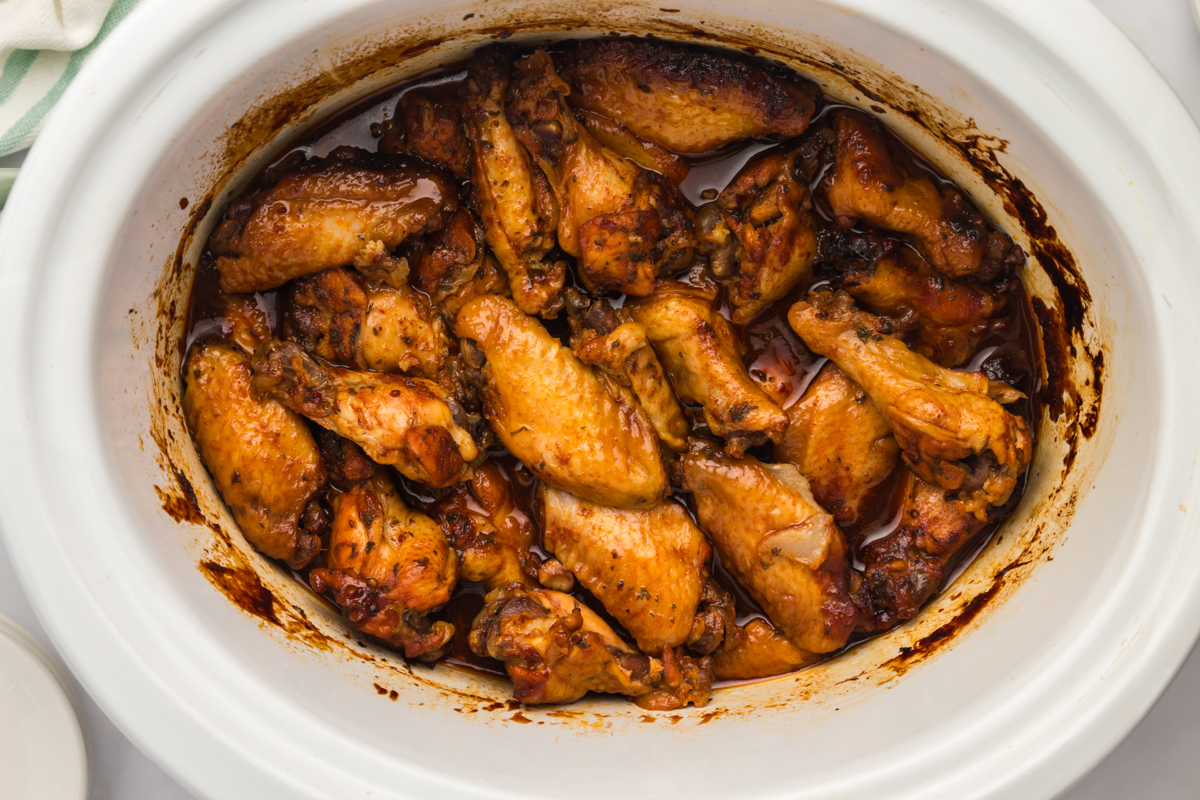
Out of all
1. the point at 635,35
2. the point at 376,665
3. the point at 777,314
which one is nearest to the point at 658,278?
the point at 777,314

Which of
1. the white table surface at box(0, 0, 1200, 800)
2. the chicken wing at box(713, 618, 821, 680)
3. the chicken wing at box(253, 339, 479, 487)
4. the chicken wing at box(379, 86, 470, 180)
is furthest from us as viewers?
the white table surface at box(0, 0, 1200, 800)

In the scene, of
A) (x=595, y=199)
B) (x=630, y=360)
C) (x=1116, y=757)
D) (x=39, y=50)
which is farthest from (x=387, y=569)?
(x=1116, y=757)

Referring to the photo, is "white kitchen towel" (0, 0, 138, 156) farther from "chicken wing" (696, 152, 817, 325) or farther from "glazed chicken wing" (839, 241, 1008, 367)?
"glazed chicken wing" (839, 241, 1008, 367)

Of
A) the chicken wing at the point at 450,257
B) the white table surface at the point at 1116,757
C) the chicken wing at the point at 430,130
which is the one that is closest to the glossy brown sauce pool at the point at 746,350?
the chicken wing at the point at 430,130

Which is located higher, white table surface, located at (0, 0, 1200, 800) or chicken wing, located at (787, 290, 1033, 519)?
chicken wing, located at (787, 290, 1033, 519)

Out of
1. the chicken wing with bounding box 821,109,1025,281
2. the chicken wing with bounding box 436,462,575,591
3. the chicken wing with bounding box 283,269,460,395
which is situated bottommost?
the chicken wing with bounding box 436,462,575,591

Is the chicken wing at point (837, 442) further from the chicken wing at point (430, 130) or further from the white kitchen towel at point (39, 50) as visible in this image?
the white kitchen towel at point (39, 50)

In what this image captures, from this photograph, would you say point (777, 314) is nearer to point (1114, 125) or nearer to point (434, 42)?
point (1114, 125)

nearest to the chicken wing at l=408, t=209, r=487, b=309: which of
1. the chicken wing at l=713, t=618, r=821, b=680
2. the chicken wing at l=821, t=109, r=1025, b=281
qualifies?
the chicken wing at l=821, t=109, r=1025, b=281
